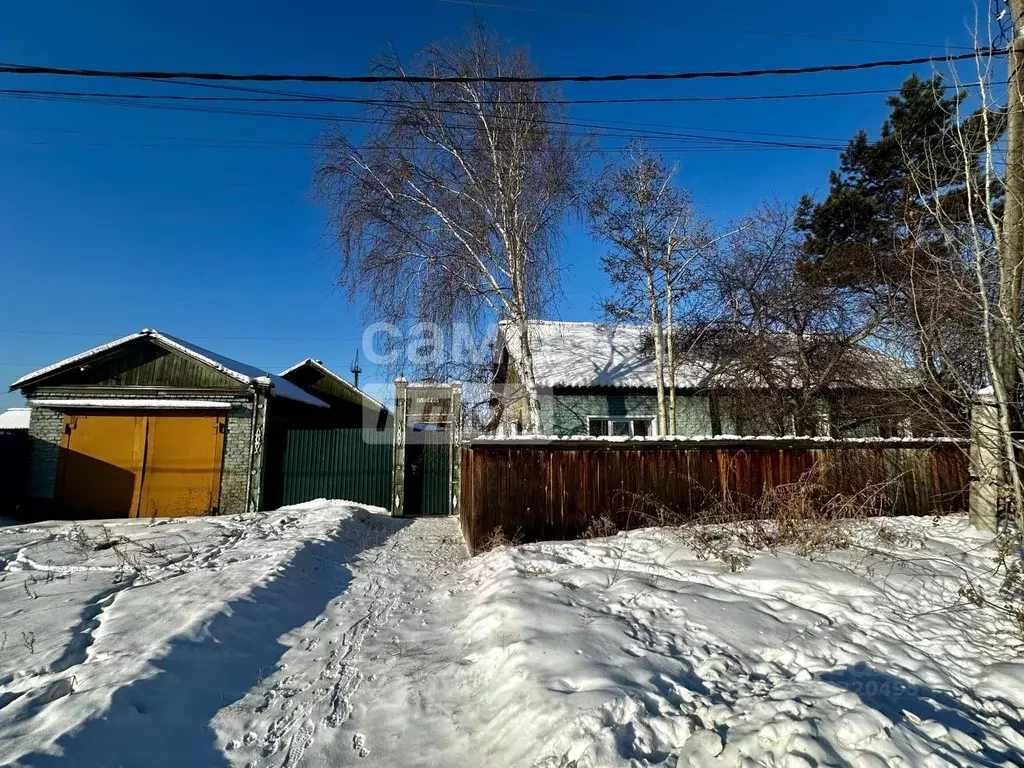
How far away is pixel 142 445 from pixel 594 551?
10.7m

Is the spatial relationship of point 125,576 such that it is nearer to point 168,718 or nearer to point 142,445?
point 168,718

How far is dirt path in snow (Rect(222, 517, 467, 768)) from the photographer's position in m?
2.53

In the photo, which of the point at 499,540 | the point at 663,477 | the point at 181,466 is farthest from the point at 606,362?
the point at 181,466

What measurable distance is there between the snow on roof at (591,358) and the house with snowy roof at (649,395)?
3 centimetres

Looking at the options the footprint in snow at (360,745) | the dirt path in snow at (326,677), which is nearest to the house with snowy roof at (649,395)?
the dirt path in snow at (326,677)

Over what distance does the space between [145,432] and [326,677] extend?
34.0 ft

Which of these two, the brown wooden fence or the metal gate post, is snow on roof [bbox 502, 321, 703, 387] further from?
the brown wooden fence

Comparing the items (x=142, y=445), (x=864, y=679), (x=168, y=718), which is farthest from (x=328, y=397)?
(x=864, y=679)

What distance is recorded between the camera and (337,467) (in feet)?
35.7

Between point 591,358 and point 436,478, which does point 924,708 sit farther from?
point 591,358

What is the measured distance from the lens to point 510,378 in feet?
55.6

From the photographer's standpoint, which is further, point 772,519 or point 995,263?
point 772,519

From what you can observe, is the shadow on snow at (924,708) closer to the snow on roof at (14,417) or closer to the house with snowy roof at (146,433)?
the house with snowy roof at (146,433)

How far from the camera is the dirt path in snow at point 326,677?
8.31 ft
